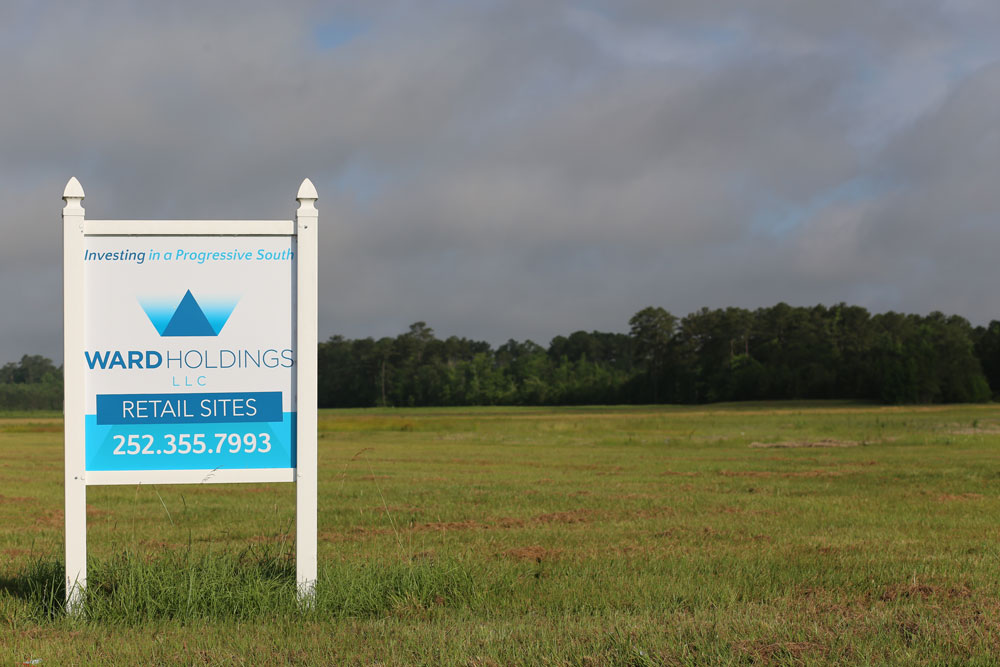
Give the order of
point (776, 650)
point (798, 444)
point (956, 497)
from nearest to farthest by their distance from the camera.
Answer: point (776, 650) < point (956, 497) < point (798, 444)

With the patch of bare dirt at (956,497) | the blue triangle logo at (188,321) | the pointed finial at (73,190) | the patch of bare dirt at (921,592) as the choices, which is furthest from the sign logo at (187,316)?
the patch of bare dirt at (956,497)

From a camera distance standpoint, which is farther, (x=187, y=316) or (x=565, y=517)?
(x=565, y=517)

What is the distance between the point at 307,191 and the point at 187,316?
1.33m

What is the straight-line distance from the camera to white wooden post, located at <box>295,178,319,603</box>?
6.89 m

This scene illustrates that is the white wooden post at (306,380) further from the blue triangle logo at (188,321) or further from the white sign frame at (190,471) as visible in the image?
the blue triangle logo at (188,321)

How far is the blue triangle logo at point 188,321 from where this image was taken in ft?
22.8

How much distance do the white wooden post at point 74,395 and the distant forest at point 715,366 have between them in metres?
119

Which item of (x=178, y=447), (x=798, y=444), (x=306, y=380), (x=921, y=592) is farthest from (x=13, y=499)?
(x=798, y=444)

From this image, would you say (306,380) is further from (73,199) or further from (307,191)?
(73,199)

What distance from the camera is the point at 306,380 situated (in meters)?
6.96

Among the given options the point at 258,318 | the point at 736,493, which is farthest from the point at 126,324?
the point at 736,493

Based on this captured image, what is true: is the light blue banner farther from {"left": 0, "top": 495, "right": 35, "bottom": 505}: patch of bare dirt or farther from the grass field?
{"left": 0, "top": 495, "right": 35, "bottom": 505}: patch of bare dirt

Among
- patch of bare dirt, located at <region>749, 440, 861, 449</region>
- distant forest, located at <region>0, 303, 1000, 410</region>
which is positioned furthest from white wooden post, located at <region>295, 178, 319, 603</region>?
distant forest, located at <region>0, 303, 1000, 410</region>

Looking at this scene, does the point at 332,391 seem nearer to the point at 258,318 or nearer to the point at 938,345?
the point at 938,345
